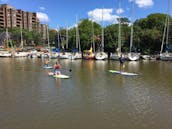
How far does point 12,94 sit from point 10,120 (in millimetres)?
7805

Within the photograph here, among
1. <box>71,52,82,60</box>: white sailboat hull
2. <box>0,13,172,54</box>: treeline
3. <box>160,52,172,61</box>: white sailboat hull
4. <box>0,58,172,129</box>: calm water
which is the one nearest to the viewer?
<box>0,58,172,129</box>: calm water

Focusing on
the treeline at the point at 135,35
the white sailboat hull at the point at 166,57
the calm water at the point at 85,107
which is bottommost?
the calm water at the point at 85,107

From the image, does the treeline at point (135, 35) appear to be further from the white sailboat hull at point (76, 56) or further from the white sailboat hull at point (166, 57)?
the white sailboat hull at point (76, 56)

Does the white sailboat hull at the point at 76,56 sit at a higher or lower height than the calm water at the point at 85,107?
higher

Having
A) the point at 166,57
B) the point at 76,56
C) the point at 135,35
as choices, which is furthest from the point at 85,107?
the point at 135,35

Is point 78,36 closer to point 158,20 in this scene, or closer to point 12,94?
point 158,20

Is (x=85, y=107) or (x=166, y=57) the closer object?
(x=85, y=107)

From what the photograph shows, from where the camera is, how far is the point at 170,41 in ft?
244

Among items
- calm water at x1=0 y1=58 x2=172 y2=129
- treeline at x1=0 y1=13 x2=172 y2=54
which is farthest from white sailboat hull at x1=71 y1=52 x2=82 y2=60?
calm water at x1=0 y1=58 x2=172 y2=129

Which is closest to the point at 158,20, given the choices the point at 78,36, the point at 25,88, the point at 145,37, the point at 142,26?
the point at 142,26

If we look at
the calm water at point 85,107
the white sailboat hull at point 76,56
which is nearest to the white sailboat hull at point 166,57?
the white sailboat hull at point 76,56

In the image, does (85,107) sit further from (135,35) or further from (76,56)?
(135,35)

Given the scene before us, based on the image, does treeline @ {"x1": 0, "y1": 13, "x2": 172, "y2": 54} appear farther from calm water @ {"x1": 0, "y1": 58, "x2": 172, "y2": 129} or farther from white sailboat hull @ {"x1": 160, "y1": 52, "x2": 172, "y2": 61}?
calm water @ {"x1": 0, "y1": 58, "x2": 172, "y2": 129}

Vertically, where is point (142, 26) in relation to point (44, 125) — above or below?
above
